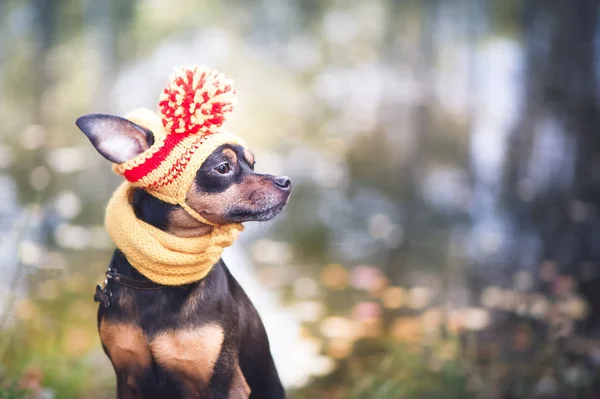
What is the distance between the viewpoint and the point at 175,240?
1.94 meters

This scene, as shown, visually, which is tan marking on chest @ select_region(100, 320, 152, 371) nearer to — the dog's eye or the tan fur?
the tan fur

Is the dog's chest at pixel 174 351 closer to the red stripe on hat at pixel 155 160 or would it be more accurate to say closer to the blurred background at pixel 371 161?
the red stripe on hat at pixel 155 160

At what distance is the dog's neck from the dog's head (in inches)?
2.0

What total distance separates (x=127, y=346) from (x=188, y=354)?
0.59 ft

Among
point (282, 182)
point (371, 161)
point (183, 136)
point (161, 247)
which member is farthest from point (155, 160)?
point (371, 161)

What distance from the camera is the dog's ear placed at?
1888 millimetres

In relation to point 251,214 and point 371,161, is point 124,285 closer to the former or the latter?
point 251,214

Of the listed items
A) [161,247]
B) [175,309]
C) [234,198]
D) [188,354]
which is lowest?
[188,354]

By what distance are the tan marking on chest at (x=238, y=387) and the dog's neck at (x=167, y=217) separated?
1.38ft

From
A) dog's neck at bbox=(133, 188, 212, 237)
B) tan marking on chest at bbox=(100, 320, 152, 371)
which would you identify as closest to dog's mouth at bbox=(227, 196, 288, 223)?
dog's neck at bbox=(133, 188, 212, 237)

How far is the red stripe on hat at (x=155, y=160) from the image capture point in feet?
6.19

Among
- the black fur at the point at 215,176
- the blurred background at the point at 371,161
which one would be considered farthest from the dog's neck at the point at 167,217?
the blurred background at the point at 371,161

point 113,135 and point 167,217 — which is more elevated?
point 113,135

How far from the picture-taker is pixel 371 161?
15.8 ft
